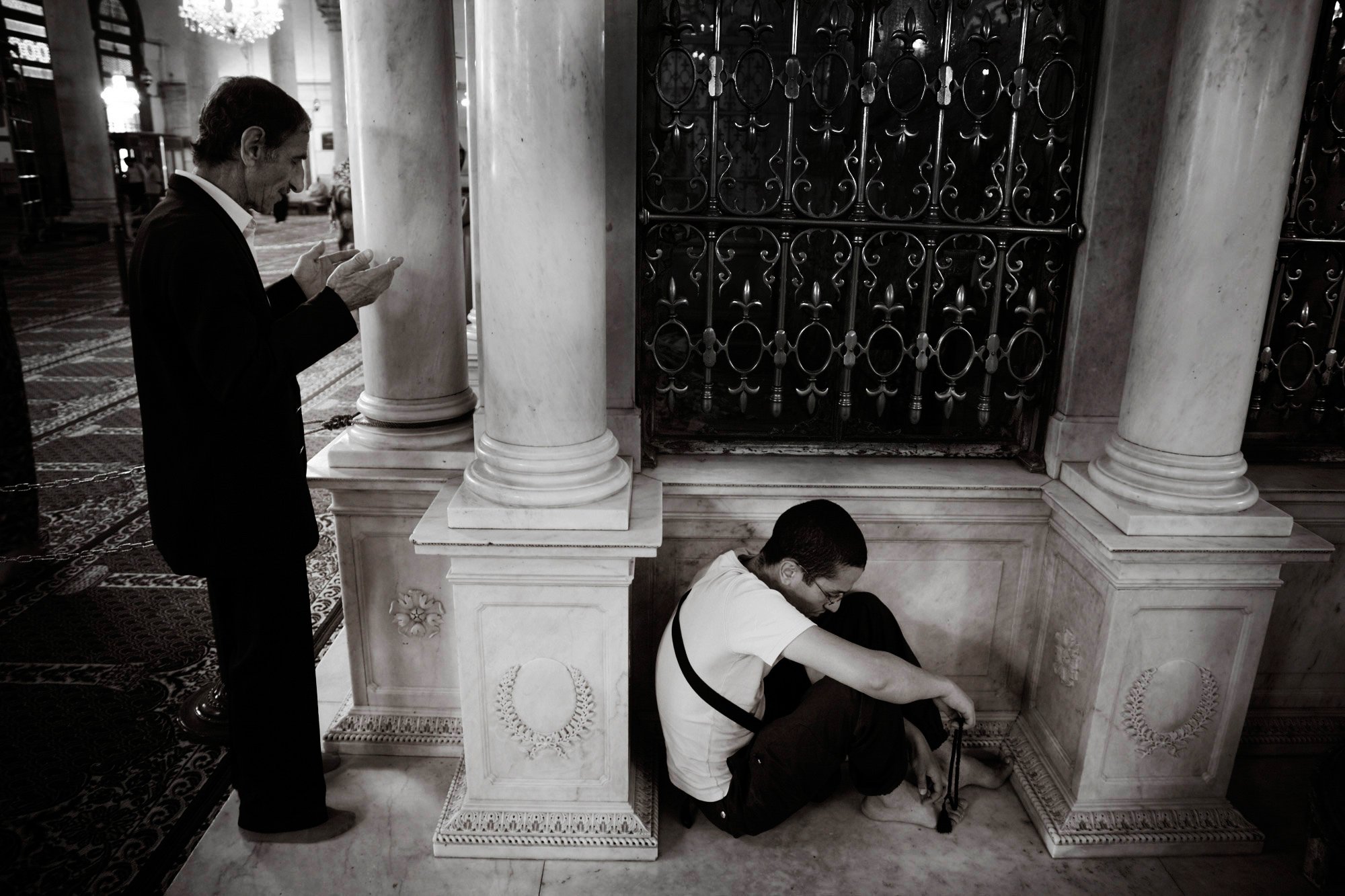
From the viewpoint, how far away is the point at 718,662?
232 centimetres

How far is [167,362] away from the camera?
2066mm

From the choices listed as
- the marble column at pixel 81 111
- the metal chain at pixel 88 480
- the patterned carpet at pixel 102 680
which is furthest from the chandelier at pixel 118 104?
the metal chain at pixel 88 480

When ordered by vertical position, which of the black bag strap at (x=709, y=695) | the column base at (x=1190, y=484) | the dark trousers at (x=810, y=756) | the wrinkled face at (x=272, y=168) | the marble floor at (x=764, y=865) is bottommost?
the marble floor at (x=764, y=865)

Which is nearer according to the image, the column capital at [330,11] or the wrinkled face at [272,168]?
the wrinkled face at [272,168]

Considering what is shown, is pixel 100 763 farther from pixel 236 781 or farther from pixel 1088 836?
pixel 1088 836

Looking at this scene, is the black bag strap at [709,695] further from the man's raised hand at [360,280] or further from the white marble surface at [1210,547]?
the man's raised hand at [360,280]

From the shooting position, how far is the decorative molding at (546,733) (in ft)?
8.04

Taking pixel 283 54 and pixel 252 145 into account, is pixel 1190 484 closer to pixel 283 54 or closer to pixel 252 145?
pixel 252 145

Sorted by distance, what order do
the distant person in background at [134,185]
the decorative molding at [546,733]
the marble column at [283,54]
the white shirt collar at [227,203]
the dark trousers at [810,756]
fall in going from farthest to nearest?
the marble column at [283,54]
the distant person in background at [134,185]
the decorative molding at [546,733]
the dark trousers at [810,756]
the white shirt collar at [227,203]

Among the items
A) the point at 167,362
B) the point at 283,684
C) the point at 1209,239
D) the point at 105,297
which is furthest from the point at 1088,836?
the point at 105,297

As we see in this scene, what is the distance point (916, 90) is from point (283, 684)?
2416 mm

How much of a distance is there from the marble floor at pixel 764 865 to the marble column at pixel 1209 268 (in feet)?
3.00

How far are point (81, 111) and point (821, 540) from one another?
1725cm

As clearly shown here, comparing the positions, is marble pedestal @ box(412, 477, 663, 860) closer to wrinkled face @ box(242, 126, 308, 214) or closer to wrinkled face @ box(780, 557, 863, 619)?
wrinkled face @ box(780, 557, 863, 619)
